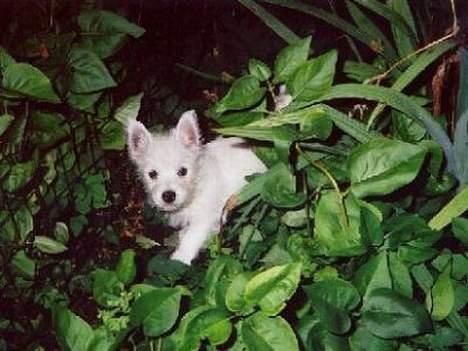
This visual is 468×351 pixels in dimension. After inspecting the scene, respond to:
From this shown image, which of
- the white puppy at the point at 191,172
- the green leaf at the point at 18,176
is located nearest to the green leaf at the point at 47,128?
the green leaf at the point at 18,176

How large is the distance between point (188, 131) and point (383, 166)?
38.8 inches

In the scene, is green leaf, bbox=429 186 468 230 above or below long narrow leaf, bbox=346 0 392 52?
below

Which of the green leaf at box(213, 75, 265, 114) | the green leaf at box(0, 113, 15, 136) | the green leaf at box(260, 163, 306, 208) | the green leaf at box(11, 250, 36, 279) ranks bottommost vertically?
the green leaf at box(11, 250, 36, 279)

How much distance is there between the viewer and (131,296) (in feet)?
2.62

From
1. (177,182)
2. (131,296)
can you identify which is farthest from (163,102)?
(131,296)

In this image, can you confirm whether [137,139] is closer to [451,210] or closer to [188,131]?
[188,131]

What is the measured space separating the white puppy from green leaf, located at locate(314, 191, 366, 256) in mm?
855

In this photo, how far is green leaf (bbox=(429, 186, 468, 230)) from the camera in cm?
85

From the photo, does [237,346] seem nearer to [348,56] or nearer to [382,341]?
[382,341]

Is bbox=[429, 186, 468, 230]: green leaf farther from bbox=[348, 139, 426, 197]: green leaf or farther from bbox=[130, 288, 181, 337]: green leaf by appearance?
bbox=[130, 288, 181, 337]: green leaf

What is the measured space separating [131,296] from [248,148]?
Result: 2.95ft

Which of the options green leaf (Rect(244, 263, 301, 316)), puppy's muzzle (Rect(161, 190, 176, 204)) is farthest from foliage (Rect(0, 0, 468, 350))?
puppy's muzzle (Rect(161, 190, 176, 204))

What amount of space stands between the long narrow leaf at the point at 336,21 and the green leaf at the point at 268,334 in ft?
1.91

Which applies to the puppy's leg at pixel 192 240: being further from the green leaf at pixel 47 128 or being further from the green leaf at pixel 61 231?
the green leaf at pixel 47 128
